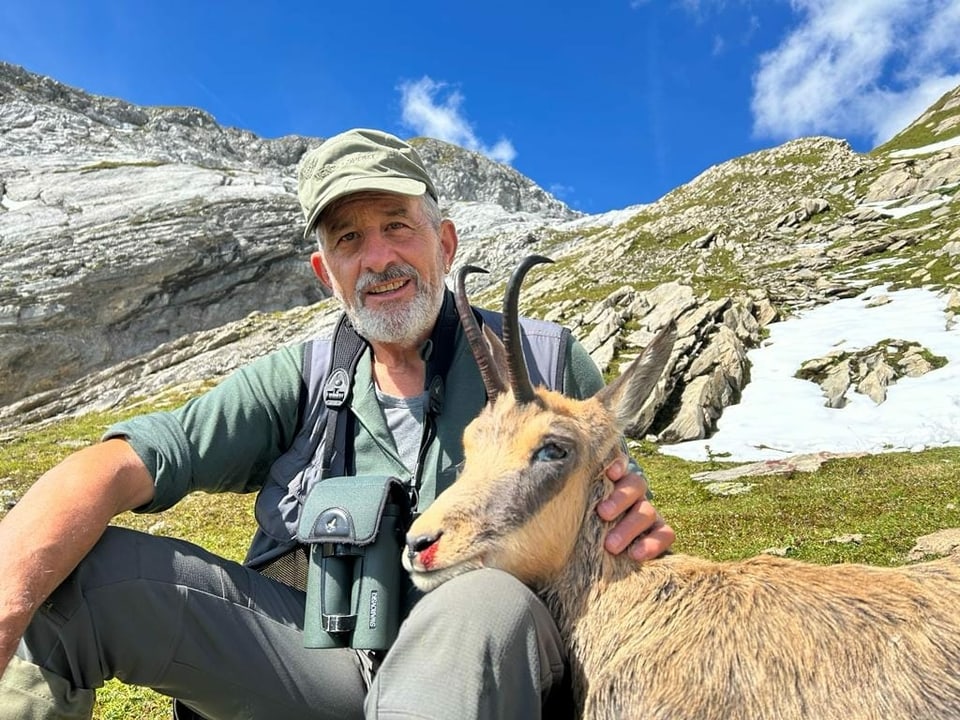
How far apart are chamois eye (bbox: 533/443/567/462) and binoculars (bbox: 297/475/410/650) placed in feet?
3.52

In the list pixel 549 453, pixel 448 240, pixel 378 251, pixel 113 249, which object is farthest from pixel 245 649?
pixel 113 249

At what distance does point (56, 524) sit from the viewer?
3.67 meters

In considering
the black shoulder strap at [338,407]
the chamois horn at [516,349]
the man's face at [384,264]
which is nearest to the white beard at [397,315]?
the man's face at [384,264]

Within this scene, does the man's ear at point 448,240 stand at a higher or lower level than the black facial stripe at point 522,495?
higher

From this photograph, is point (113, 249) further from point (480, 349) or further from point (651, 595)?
point (651, 595)

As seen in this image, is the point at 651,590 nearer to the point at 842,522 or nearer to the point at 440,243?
the point at 440,243

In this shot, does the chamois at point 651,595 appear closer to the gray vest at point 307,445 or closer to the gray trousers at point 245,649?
the gray trousers at point 245,649

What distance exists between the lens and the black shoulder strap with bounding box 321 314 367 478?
5.00 m

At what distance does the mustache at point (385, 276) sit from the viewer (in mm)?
5520

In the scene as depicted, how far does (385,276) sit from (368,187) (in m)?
0.79

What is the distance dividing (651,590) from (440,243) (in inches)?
140

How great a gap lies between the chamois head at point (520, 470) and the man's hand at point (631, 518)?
0.44ft

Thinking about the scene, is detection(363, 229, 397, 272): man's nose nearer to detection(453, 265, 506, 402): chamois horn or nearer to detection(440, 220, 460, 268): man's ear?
detection(440, 220, 460, 268): man's ear

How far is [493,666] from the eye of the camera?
344cm
